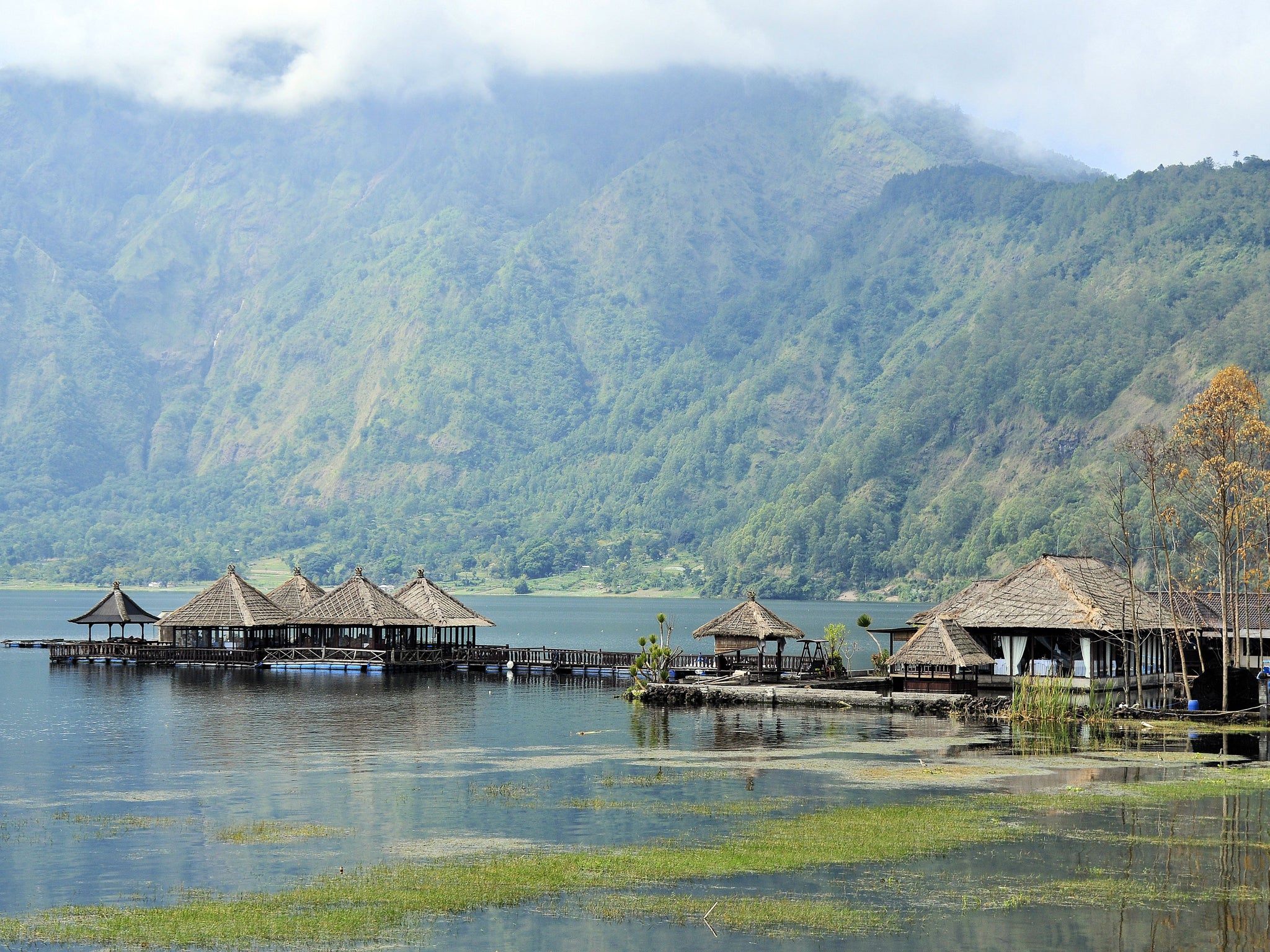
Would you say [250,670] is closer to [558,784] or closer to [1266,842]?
[558,784]

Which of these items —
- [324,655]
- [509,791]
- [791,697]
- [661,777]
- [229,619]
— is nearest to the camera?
[509,791]

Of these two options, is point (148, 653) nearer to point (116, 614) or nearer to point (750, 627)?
point (116, 614)

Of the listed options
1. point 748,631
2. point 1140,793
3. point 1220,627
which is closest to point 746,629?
point 748,631

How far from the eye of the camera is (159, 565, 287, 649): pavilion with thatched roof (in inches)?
3890

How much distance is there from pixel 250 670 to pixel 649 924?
7390cm

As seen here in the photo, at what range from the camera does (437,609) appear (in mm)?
97812

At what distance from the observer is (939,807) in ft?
127

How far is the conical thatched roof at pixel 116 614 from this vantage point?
4178 inches

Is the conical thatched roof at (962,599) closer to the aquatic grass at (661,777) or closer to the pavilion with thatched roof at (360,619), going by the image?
the aquatic grass at (661,777)

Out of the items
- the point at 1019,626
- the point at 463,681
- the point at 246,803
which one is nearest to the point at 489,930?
the point at 246,803

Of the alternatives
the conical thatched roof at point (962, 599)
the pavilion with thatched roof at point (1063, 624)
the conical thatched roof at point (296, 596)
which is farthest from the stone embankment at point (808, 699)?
the conical thatched roof at point (296, 596)

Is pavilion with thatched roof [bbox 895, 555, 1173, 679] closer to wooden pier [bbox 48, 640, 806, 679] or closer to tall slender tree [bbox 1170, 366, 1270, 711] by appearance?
tall slender tree [bbox 1170, 366, 1270, 711]

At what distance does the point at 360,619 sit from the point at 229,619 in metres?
10.8

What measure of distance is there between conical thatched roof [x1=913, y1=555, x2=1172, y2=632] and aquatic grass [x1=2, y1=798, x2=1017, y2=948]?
28.5m
